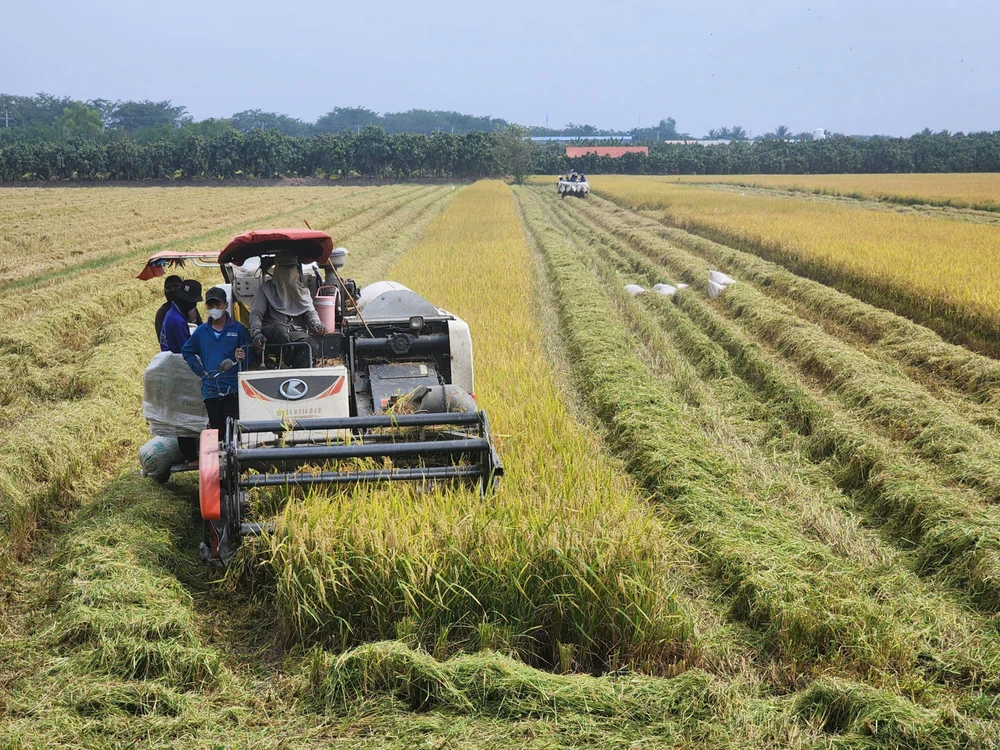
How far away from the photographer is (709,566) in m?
5.38

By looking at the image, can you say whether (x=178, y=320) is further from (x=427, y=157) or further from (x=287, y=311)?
(x=427, y=157)

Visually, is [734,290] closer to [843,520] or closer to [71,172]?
[843,520]

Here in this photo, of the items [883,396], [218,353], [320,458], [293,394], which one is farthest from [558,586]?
[883,396]

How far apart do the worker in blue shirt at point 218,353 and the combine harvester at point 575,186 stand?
39.3m

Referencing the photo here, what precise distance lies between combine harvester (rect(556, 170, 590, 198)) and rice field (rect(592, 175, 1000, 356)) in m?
15.4

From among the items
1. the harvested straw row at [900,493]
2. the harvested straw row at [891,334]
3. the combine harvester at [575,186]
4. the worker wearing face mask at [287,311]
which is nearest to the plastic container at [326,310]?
the worker wearing face mask at [287,311]

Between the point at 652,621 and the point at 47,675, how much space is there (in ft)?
9.73

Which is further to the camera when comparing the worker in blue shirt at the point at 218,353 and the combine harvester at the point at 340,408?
the worker in blue shirt at the point at 218,353

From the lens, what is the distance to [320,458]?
5133 millimetres

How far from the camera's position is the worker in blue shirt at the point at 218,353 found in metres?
6.14

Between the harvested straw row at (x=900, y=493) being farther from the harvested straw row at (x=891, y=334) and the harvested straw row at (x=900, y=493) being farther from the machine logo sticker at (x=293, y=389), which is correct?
the machine logo sticker at (x=293, y=389)

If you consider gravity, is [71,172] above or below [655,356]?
above

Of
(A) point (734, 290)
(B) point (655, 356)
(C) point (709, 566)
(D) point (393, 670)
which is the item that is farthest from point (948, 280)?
(D) point (393, 670)

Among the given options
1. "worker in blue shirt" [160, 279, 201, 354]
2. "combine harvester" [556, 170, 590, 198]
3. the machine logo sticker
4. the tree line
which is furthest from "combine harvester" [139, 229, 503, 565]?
the tree line
